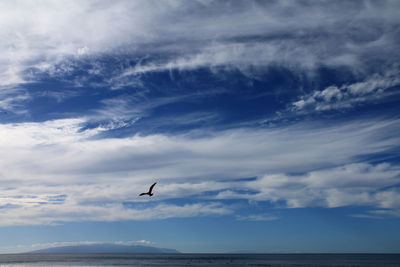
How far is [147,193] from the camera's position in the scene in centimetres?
3547
